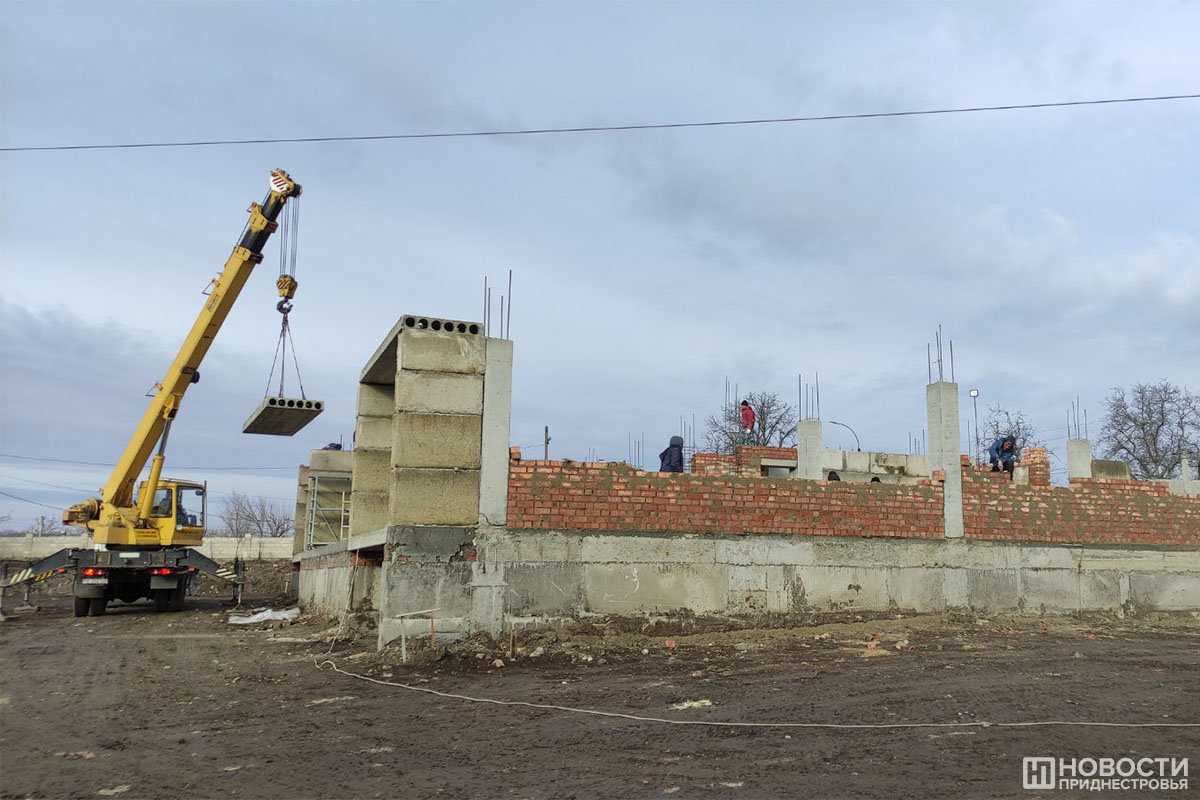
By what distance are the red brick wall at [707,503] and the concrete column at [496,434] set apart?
134 mm

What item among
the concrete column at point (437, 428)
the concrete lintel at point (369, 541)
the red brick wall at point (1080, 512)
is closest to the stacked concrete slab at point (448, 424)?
the concrete column at point (437, 428)

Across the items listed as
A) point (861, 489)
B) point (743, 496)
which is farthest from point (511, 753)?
point (861, 489)

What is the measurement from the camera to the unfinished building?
35.6ft

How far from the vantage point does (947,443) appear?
13.3 meters

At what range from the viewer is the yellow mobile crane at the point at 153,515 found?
18.0 metres

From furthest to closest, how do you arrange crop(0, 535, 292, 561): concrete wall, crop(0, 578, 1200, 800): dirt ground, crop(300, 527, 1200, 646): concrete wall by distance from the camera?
1. crop(0, 535, 292, 561): concrete wall
2. crop(300, 527, 1200, 646): concrete wall
3. crop(0, 578, 1200, 800): dirt ground

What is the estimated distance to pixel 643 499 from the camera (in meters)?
11.5

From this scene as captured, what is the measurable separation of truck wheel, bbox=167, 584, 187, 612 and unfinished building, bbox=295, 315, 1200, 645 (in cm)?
623

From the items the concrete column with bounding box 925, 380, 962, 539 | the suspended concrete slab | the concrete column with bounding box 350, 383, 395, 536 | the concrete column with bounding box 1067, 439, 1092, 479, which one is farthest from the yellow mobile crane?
the concrete column with bounding box 1067, 439, 1092, 479

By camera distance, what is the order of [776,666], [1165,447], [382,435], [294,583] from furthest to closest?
[1165,447], [294,583], [382,435], [776,666]

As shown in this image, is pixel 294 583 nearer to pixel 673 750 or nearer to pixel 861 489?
pixel 861 489

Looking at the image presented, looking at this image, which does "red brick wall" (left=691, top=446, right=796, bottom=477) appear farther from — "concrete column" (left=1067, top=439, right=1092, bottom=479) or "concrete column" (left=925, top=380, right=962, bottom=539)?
"concrete column" (left=925, top=380, right=962, bottom=539)

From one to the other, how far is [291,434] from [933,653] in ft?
43.7

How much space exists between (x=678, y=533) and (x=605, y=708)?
4.08 meters
